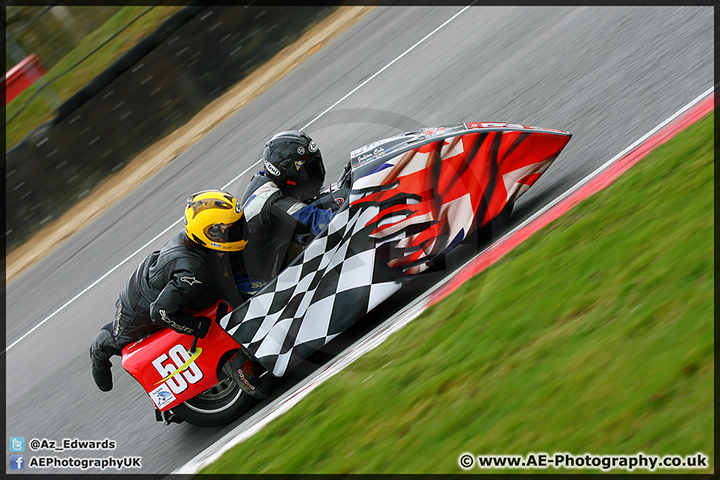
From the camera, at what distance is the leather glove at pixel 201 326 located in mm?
4688

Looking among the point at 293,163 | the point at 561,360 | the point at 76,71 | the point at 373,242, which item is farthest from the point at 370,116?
the point at 76,71

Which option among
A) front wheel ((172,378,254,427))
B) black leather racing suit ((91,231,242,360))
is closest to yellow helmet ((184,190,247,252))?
black leather racing suit ((91,231,242,360))

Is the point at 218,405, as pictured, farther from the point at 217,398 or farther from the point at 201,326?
the point at 201,326

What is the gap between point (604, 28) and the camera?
24.9 feet

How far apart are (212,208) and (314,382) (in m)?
1.40

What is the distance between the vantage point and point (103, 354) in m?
5.20

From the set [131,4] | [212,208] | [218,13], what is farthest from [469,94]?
[131,4]

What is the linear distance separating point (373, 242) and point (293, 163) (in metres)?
0.91

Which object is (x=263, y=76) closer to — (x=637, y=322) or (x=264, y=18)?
(x=264, y=18)

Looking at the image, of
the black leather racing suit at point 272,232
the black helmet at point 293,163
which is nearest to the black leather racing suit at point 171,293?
the black leather racing suit at point 272,232

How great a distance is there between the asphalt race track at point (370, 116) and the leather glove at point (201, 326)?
2.57 ft

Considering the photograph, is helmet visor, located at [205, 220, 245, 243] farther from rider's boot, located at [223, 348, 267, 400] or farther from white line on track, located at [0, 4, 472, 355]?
white line on track, located at [0, 4, 472, 355]

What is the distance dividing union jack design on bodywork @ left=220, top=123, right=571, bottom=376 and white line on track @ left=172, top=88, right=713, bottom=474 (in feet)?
0.58

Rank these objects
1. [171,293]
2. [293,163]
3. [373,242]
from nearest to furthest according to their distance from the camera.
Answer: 1. [171,293]
2. [373,242]
3. [293,163]
